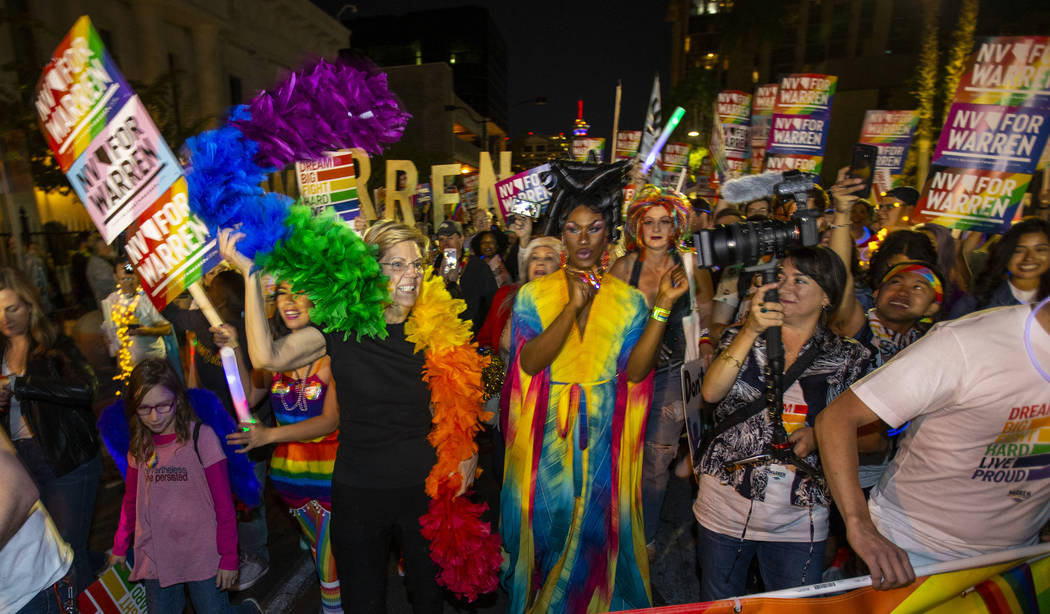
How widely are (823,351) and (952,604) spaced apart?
89cm

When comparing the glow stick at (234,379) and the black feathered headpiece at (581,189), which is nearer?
the glow stick at (234,379)

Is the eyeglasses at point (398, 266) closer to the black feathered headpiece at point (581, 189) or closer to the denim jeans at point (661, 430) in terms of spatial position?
the black feathered headpiece at point (581, 189)

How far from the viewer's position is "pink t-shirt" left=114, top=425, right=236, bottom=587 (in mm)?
2430

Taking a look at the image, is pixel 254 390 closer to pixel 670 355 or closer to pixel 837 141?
pixel 670 355

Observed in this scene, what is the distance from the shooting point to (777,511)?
2158 millimetres

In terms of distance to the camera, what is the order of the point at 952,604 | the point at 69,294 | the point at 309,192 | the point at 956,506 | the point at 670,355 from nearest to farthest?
the point at 952,604
the point at 956,506
the point at 670,355
the point at 309,192
the point at 69,294

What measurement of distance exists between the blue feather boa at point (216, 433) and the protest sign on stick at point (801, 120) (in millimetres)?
8790

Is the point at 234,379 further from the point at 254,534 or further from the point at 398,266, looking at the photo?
the point at 254,534

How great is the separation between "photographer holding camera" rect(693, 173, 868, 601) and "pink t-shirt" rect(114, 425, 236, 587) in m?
2.08

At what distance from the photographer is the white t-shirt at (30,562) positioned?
174 centimetres

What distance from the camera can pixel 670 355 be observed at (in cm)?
353

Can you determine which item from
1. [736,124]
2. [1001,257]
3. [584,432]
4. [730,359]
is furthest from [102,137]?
[736,124]

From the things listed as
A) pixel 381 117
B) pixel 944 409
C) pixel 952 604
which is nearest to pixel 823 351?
pixel 944 409

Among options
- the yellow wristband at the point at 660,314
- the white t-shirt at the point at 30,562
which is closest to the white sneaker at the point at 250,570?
the white t-shirt at the point at 30,562
